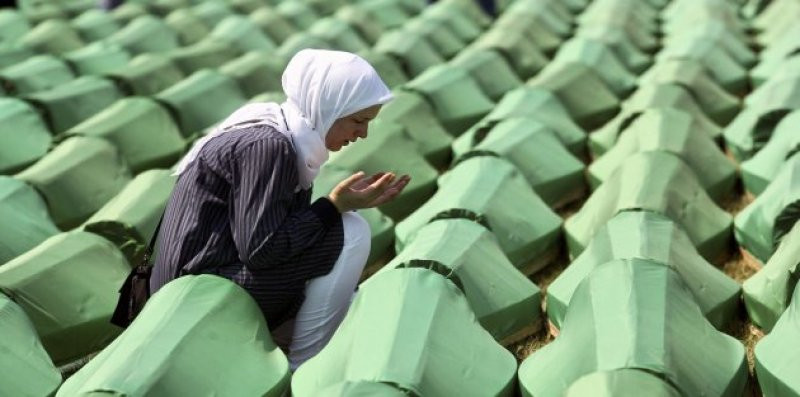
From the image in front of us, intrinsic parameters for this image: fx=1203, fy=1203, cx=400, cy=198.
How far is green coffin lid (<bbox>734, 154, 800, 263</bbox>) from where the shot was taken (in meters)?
2.35

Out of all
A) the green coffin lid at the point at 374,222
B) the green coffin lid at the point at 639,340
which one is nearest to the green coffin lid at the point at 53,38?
the green coffin lid at the point at 374,222

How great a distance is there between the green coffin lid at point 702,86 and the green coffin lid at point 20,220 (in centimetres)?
179

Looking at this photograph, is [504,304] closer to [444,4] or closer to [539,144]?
[539,144]

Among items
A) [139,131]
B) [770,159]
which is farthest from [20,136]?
[770,159]

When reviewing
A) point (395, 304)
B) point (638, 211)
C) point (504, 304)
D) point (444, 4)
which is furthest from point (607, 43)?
point (395, 304)

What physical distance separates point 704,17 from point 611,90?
979 millimetres

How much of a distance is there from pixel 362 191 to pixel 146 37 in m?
2.54

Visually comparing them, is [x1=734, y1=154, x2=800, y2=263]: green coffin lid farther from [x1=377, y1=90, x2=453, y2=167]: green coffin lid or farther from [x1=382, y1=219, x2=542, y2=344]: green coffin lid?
[x1=377, y1=90, x2=453, y2=167]: green coffin lid

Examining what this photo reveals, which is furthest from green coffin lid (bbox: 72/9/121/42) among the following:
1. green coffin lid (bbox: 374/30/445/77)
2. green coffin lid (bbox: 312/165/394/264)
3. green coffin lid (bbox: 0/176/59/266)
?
green coffin lid (bbox: 312/165/394/264)

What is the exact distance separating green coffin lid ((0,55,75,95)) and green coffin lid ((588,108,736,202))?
1693mm

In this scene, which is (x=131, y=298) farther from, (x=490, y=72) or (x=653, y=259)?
(x=490, y=72)

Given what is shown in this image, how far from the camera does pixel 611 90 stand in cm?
363

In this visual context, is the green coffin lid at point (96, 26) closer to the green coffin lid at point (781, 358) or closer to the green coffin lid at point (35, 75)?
the green coffin lid at point (35, 75)

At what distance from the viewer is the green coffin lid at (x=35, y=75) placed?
3529 mm
